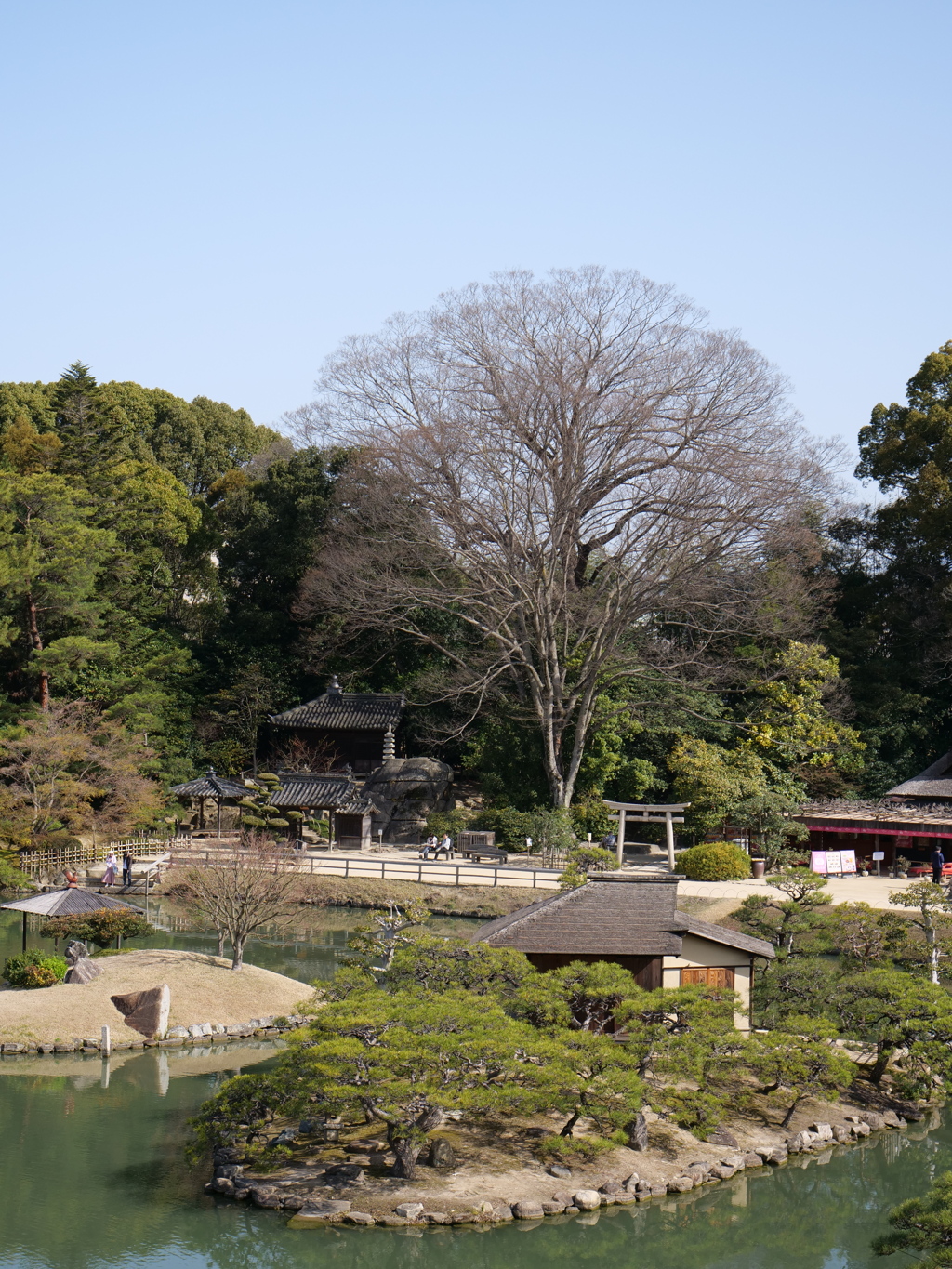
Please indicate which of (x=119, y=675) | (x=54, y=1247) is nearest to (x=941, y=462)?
(x=119, y=675)

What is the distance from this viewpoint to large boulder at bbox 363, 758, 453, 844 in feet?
123

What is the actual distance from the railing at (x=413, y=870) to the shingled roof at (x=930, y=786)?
413 inches

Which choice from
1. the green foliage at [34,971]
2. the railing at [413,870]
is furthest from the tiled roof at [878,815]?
the green foliage at [34,971]

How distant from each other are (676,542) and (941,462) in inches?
396

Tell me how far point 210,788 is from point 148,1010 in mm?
14882

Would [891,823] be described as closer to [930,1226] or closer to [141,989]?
[141,989]

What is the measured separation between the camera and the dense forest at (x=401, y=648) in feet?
110

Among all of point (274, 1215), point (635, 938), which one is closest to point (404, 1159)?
point (274, 1215)

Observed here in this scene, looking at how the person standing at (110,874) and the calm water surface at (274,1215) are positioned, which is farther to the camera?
the person standing at (110,874)

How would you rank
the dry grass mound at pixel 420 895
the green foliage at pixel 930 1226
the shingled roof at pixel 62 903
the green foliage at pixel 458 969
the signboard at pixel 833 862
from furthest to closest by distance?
the signboard at pixel 833 862 < the dry grass mound at pixel 420 895 < the shingled roof at pixel 62 903 < the green foliage at pixel 458 969 < the green foliage at pixel 930 1226

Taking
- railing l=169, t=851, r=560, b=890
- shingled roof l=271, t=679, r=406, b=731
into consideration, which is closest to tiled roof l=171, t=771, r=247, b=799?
railing l=169, t=851, r=560, b=890

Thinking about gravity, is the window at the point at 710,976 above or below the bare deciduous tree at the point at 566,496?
below

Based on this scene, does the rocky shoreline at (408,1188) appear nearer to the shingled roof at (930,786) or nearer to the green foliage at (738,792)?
the green foliage at (738,792)

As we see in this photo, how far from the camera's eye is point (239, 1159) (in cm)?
1406
